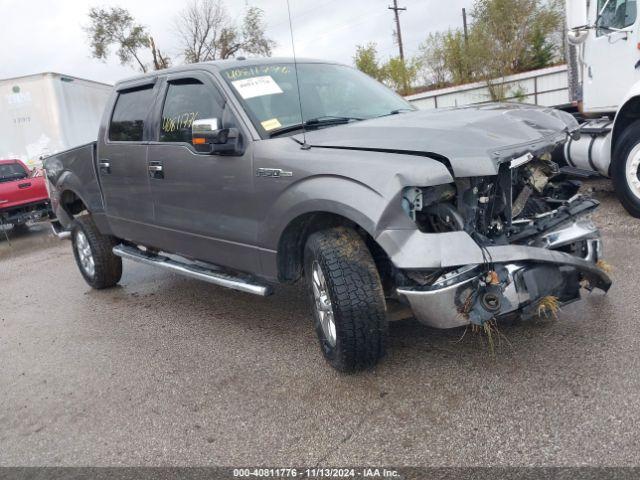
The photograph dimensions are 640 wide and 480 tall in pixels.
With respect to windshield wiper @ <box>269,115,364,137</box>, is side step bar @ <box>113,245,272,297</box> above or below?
below

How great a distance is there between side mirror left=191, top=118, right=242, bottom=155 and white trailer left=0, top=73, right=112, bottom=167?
1080 centimetres

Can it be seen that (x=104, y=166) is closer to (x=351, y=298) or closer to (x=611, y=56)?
(x=351, y=298)

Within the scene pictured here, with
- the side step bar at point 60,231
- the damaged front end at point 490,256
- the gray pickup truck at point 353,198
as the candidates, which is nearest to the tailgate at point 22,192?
the side step bar at point 60,231

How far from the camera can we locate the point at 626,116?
20.4 feet

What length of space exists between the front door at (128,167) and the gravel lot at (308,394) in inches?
38.1

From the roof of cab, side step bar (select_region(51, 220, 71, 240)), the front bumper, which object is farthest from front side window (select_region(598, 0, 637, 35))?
side step bar (select_region(51, 220, 71, 240))

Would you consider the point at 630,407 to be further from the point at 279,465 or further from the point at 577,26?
the point at 577,26

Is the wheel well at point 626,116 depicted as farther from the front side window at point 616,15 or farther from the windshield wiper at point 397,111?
the windshield wiper at point 397,111

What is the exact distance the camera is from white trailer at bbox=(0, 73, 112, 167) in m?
13.0

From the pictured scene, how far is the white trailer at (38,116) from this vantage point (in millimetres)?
12961

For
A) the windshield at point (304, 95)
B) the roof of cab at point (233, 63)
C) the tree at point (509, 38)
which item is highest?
the tree at point (509, 38)

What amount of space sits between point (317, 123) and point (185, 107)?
1219mm

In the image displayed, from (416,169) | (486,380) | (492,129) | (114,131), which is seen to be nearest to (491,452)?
(486,380)

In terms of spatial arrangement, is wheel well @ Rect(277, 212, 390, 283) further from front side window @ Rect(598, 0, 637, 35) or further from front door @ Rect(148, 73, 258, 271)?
front side window @ Rect(598, 0, 637, 35)
